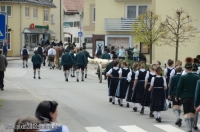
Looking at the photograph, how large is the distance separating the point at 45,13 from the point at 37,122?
224ft

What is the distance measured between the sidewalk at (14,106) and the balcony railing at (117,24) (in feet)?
88.4

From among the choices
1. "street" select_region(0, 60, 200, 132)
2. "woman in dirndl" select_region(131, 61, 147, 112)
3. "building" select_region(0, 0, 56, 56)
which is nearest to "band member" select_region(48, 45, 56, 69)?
"street" select_region(0, 60, 200, 132)

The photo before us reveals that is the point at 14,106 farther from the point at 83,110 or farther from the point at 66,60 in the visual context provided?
the point at 66,60

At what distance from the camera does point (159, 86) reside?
16.2 meters

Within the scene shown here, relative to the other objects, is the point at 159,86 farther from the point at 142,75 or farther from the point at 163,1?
the point at 163,1

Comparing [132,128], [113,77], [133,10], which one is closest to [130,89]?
[113,77]

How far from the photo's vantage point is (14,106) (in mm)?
17656

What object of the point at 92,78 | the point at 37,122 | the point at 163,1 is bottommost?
the point at 92,78

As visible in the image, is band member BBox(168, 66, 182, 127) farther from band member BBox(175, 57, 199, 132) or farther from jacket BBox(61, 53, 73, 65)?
jacket BBox(61, 53, 73, 65)

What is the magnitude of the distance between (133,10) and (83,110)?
110 feet

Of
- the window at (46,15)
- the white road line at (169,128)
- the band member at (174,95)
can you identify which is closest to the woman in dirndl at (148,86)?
the band member at (174,95)

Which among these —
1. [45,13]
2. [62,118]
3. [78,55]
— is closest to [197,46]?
[78,55]

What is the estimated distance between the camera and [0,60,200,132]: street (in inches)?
587

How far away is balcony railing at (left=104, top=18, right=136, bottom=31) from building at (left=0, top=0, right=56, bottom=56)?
56.6 ft
